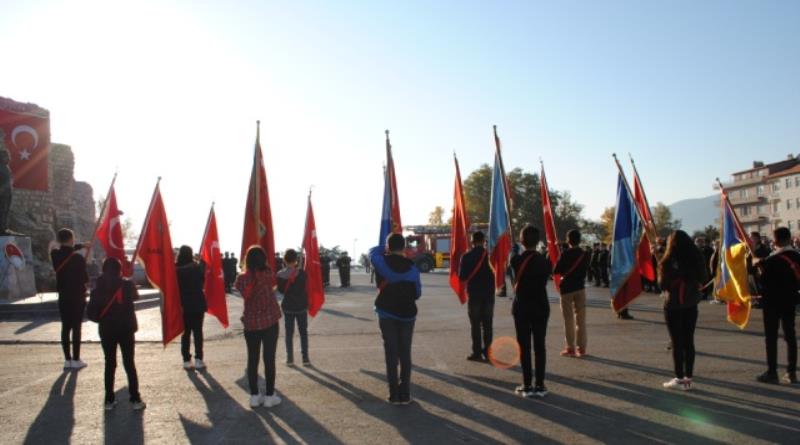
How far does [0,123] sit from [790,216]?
356ft

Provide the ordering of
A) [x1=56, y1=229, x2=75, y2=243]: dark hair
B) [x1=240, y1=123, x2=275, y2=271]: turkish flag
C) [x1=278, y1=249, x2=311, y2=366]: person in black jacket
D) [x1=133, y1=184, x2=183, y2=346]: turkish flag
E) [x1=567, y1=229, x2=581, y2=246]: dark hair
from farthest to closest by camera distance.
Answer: [x1=240, y1=123, x2=275, y2=271]: turkish flag < [x1=56, y1=229, x2=75, y2=243]: dark hair < [x1=567, y1=229, x2=581, y2=246]: dark hair < [x1=278, y1=249, x2=311, y2=366]: person in black jacket < [x1=133, y1=184, x2=183, y2=346]: turkish flag

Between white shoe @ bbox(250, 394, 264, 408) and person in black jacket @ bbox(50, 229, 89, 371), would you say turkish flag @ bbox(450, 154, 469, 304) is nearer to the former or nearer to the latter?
A: white shoe @ bbox(250, 394, 264, 408)

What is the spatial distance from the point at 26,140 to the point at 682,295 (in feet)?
116

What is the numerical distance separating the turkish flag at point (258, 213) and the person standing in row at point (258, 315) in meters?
2.75

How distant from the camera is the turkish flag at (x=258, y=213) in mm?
10227

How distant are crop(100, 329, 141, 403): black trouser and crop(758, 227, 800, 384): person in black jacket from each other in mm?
6952

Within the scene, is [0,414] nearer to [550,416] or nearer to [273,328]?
[273,328]

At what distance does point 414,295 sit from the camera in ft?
23.7

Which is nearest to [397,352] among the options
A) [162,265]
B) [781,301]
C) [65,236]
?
[162,265]

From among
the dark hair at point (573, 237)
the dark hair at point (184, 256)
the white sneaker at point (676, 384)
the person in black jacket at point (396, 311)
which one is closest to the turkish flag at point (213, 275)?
the dark hair at point (184, 256)

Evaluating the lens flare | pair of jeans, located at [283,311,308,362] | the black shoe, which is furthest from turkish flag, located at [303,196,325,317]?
the black shoe

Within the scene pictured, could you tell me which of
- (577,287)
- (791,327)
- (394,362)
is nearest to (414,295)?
(394,362)

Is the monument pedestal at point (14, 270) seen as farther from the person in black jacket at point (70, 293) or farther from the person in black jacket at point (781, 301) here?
the person in black jacket at point (781, 301)

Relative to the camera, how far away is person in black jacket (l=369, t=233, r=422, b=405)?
277 inches
